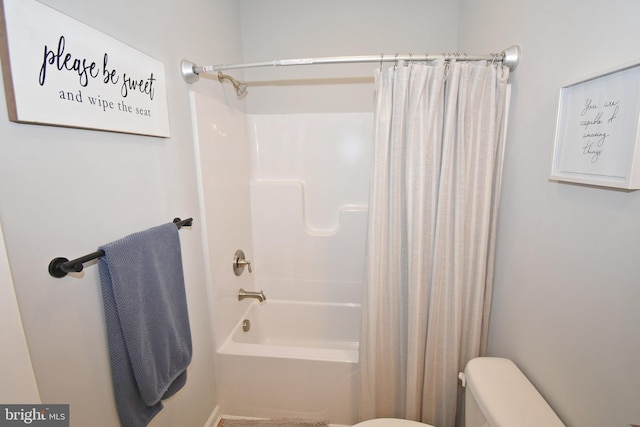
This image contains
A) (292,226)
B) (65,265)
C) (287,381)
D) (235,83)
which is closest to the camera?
(65,265)

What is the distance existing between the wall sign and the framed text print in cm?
145

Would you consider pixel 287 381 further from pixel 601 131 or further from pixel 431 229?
pixel 601 131

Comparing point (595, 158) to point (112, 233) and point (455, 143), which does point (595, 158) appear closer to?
point (455, 143)

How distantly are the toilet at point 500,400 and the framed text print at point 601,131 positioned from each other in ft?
2.44

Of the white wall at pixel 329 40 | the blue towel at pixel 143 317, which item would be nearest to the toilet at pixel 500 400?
the blue towel at pixel 143 317

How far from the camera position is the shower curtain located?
1.16 m

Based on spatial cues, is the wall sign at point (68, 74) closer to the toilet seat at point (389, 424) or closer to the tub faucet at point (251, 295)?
the tub faucet at point (251, 295)

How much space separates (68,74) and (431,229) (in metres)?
1.40

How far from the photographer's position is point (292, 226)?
2.10m

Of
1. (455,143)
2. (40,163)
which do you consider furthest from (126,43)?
(455,143)

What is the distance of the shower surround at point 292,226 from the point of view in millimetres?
1706

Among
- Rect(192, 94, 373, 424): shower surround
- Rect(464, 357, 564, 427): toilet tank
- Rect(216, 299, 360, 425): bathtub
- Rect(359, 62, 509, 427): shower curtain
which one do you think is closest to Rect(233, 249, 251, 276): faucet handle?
Rect(192, 94, 373, 424): shower surround

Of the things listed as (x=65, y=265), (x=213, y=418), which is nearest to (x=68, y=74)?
(x=65, y=265)

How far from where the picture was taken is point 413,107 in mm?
1172
